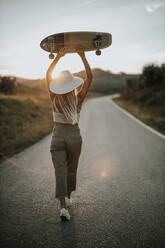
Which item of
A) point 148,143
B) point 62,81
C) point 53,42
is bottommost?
point 148,143

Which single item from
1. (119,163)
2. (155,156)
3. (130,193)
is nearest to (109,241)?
(130,193)

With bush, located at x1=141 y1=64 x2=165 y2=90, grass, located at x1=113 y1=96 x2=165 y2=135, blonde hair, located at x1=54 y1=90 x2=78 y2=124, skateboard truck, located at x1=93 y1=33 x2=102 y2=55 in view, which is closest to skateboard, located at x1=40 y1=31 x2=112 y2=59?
skateboard truck, located at x1=93 y1=33 x2=102 y2=55

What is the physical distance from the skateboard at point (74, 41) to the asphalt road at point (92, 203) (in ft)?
8.00

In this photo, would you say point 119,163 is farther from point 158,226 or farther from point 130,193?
point 158,226

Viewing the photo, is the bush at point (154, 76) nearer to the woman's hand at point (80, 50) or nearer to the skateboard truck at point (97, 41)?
the skateboard truck at point (97, 41)

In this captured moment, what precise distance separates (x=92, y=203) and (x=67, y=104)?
5.53 feet

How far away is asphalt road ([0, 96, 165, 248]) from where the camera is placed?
2.31 meters

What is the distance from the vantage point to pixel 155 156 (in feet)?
17.2

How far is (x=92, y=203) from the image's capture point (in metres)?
3.08

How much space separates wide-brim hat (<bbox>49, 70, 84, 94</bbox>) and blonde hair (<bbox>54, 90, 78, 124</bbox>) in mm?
75

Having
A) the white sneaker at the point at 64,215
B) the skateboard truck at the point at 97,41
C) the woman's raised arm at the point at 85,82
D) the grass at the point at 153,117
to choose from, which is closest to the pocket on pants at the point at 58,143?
the woman's raised arm at the point at 85,82

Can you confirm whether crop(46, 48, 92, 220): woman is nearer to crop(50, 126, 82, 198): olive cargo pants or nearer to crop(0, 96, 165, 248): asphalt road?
crop(50, 126, 82, 198): olive cargo pants

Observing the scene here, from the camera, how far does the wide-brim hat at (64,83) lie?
2.50 meters

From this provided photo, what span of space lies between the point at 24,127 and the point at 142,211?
7802 mm
